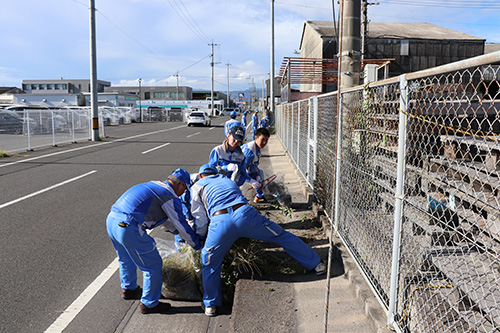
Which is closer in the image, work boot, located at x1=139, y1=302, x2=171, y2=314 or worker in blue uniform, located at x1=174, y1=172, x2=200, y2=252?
work boot, located at x1=139, y1=302, x2=171, y2=314

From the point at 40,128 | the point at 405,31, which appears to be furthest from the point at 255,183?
the point at 405,31

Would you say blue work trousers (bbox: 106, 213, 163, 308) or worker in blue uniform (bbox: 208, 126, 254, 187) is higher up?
worker in blue uniform (bbox: 208, 126, 254, 187)

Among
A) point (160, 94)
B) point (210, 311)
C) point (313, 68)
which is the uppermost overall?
point (160, 94)

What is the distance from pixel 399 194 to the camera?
9.04 ft

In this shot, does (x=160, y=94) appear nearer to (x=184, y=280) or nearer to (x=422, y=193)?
(x=184, y=280)

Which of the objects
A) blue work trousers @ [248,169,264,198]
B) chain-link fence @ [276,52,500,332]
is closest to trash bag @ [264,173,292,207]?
blue work trousers @ [248,169,264,198]

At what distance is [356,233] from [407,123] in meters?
1.90

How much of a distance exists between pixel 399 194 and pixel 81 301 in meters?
3.07

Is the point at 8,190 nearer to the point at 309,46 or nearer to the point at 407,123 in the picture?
the point at 407,123

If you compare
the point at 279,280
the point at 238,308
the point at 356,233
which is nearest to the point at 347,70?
the point at 356,233

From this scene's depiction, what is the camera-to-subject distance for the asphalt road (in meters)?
3.73

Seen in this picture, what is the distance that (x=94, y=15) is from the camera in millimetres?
19375

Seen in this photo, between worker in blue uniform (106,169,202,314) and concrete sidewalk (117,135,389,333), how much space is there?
23cm

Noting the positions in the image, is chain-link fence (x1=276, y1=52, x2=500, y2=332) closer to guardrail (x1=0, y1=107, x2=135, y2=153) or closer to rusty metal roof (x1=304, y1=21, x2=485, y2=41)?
guardrail (x1=0, y1=107, x2=135, y2=153)
